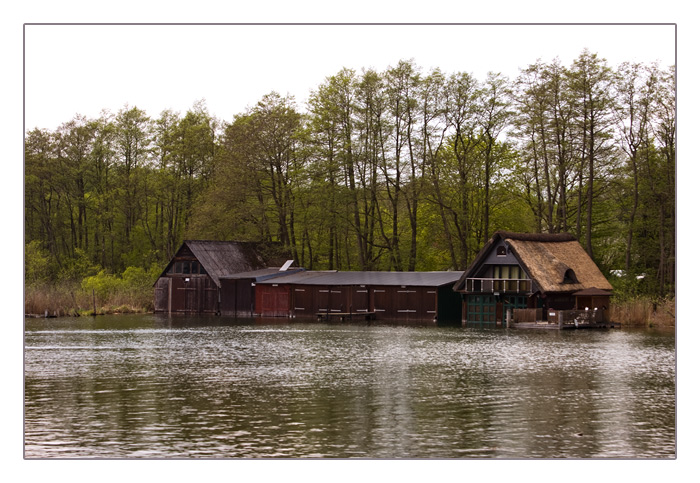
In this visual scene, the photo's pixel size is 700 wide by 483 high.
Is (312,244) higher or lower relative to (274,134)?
lower

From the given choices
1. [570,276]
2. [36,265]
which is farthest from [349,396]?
[36,265]

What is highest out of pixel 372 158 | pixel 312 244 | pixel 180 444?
pixel 372 158

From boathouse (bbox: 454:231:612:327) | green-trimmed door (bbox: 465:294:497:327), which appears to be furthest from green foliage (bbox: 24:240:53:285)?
boathouse (bbox: 454:231:612:327)

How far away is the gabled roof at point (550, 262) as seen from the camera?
176ft

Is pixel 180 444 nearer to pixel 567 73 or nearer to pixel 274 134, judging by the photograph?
pixel 567 73

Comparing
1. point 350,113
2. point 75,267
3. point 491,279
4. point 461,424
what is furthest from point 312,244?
point 461,424

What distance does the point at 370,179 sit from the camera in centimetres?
7156

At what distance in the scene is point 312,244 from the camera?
79625 millimetres

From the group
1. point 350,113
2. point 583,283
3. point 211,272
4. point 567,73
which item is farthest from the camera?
point 350,113

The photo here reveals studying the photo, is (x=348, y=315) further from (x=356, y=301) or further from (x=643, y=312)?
(x=643, y=312)

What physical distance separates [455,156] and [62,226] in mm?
32934

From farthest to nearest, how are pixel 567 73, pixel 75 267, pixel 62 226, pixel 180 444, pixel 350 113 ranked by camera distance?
pixel 62 226
pixel 75 267
pixel 350 113
pixel 567 73
pixel 180 444

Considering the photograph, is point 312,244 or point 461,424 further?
point 312,244

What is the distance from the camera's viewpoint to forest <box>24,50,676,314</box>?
193 ft
